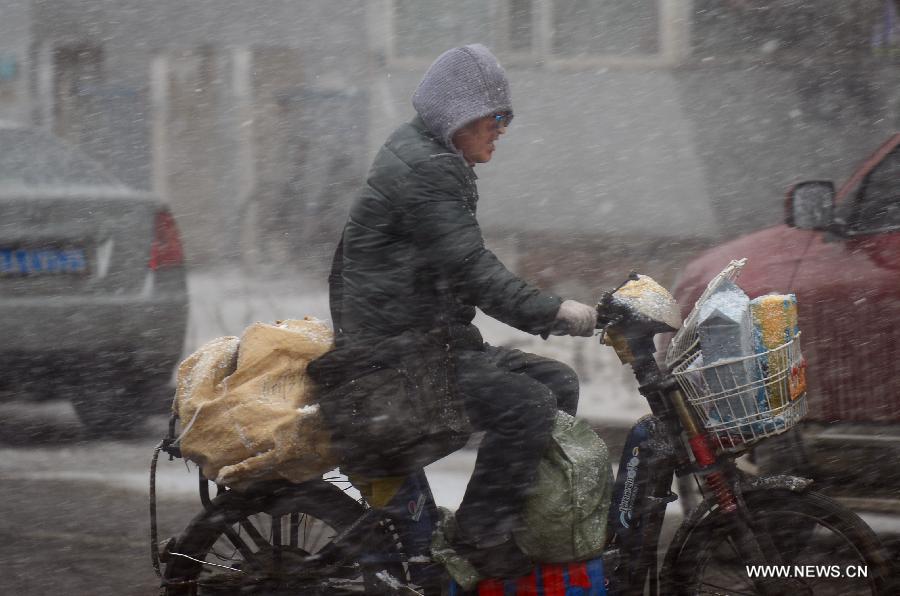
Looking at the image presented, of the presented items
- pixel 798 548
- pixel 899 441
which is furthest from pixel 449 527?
pixel 899 441

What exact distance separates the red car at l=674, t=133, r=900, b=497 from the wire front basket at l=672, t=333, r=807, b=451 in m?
1.67

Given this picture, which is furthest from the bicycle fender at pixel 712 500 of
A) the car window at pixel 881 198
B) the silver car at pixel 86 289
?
the silver car at pixel 86 289

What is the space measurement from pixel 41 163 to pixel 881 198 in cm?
466

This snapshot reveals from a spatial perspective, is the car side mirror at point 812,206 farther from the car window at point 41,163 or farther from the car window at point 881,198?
the car window at point 41,163

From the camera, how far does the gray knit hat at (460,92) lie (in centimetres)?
320

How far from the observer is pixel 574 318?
3.10m

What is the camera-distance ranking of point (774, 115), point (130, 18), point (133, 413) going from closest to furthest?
1. point (133, 413)
2. point (774, 115)
3. point (130, 18)

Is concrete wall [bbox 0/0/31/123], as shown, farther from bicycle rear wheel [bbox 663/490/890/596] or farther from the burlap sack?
bicycle rear wheel [bbox 663/490/890/596]

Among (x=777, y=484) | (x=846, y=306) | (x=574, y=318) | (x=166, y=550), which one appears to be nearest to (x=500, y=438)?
(x=574, y=318)

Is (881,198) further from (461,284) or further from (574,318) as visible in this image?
(461,284)

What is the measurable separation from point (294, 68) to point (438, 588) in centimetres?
1139

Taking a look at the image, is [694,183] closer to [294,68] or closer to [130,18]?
[294,68]

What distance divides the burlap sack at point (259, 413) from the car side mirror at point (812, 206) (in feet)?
7.90

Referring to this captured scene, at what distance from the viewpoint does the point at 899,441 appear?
4797mm
